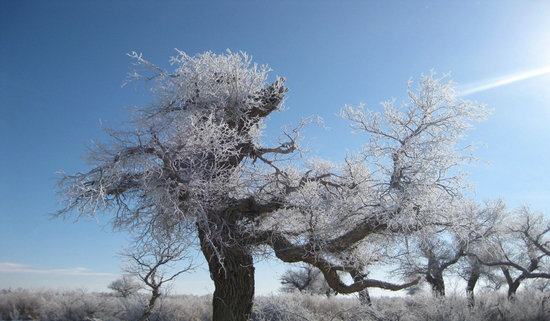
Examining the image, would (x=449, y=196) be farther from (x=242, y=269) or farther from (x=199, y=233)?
(x=199, y=233)

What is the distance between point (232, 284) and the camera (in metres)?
9.02

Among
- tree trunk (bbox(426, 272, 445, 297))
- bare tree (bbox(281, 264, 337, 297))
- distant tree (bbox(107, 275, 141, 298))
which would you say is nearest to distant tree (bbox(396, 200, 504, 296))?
tree trunk (bbox(426, 272, 445, 297))

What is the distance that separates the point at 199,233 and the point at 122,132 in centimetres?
297

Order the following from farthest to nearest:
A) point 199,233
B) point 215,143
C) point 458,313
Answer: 1. point 458,313
2. point 199,233
3. point 215,143

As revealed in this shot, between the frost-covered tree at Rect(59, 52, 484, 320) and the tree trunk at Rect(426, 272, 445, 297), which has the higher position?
the frost-covered tree at Rect(59, 52, 484, 320)

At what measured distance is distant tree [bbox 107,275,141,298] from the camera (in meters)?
28.5

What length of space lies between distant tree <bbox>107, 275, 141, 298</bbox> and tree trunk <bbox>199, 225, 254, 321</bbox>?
2037 cm

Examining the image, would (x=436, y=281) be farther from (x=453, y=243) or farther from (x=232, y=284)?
(x=232, y=284)

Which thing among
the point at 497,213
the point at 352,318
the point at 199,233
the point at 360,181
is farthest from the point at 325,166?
the point at 497,213

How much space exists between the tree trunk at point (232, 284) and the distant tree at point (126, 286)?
20375mm

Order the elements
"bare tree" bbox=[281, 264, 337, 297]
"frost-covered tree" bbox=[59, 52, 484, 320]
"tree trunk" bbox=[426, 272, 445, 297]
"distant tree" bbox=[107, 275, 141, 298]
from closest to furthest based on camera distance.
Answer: "frost-covered tree" bbox=[59, 52, 484, 320]
"tree trunk" bbox=[426, 272, 445, 297]
"distant tree" bbox=[107, 275, 141, 298]
"bare tree" bbox=[281, 264, 337, 297]

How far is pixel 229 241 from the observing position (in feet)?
29.1

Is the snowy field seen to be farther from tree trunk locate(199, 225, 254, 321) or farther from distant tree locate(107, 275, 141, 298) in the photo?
distant tree locate(107, 275, 141, 298)

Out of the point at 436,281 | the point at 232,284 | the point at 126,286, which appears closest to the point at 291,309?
the point at 232,284
